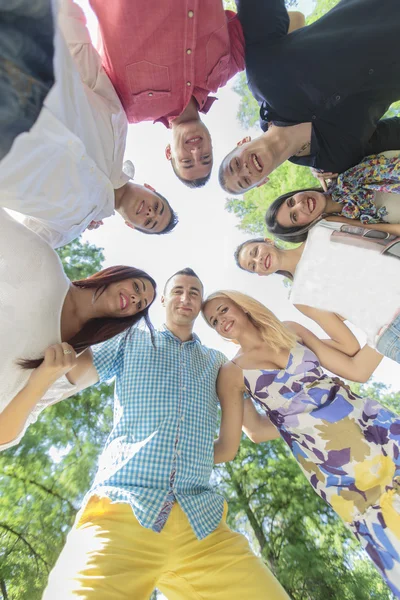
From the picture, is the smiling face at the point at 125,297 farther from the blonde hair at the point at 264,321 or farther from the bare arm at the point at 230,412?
the bare arm at the point at 230,412

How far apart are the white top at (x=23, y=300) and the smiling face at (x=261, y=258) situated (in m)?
1.99

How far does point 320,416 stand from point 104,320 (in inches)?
79.0

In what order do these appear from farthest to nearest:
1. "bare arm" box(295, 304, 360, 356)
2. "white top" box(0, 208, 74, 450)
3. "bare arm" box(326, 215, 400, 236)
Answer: "bare arm" box(295, 304, 360, 356) → "bare arm" box(326, 215, 400, 236) → "white top" box(0, 208, 74, 450)

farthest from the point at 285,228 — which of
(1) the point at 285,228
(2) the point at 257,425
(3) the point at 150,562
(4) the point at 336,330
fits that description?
(3) the point at 150,562

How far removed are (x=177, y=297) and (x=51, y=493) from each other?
4625 mm

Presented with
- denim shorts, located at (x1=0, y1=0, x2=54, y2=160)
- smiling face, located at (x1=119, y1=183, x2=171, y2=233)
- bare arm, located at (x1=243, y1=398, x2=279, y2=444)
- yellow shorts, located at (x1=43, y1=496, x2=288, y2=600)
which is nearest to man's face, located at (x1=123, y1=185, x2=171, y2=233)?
smiling face, located at (x1=119, y1=183, x2=171, y2=233)

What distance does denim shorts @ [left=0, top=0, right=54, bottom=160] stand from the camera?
53.4 inches

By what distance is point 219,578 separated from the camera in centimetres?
254

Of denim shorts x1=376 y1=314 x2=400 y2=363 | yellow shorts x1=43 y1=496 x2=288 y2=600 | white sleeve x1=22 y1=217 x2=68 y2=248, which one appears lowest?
yellow shorts x1=43 y1=496 x2=288 y2=600

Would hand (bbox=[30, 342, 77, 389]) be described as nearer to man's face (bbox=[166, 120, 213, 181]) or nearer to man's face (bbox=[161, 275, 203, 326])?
man's face (bbox=[161, 275, 203, 326])

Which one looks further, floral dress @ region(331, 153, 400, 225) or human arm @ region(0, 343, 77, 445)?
floral dress @ region(331, 153, 400, 225)

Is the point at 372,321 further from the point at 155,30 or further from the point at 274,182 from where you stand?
the point at 274,182

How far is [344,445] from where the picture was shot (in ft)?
9.45

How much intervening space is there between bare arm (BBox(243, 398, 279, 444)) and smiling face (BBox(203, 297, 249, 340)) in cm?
77
